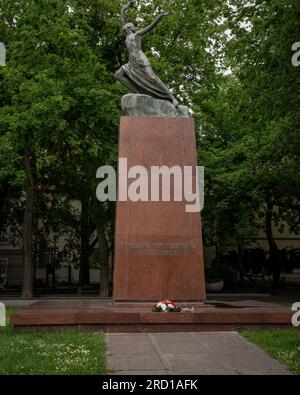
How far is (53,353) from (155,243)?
176 inches

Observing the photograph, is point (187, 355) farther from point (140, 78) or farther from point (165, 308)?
point (140, 78)

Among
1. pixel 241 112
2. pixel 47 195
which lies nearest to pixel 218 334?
pixel 241 112

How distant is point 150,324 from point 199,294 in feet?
7.13

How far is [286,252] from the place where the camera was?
3794 cm

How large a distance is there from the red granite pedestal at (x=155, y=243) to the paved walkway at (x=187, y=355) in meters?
2.09

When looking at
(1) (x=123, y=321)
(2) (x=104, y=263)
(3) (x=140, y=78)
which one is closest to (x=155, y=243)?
(1) (x=123, y=321)

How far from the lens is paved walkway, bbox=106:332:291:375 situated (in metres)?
6.75

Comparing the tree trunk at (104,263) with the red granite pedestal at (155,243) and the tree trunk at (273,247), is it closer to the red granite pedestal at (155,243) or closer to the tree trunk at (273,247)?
the tree trunk at (273,247)

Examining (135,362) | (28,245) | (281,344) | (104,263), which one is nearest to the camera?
(135,362)

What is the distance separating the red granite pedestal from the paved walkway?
2.09 metres

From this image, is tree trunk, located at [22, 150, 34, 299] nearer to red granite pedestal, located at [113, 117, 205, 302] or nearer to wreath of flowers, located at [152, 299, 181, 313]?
red granite pedestal, located at [113, 117, 205, 302]

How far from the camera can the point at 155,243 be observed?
11.8m

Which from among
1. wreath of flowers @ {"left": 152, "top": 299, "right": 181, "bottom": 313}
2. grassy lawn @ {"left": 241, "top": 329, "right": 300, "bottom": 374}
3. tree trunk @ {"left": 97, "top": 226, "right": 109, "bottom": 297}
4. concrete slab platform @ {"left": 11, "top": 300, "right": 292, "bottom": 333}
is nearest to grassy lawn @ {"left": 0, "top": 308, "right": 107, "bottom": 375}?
concrete slab platform @ {"left": 11, "top": 300, "right": 292, "bottom": 333}

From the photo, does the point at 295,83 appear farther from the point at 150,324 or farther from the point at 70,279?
the point at 70,279
